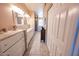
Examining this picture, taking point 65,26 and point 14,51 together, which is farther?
point 14,51

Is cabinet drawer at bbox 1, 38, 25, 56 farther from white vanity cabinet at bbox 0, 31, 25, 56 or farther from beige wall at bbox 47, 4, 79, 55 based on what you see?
beige wall at bbox 47, 4, 79, 55

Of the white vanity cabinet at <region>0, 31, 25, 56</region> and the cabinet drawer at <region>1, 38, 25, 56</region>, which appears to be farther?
the cabinet drawer at <region>1, 38, 25, 56</region>

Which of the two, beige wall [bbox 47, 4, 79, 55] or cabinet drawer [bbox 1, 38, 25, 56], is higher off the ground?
beige wall [bbox 47, 4, 79, 55]

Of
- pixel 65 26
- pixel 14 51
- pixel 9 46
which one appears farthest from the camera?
pixel 14 51

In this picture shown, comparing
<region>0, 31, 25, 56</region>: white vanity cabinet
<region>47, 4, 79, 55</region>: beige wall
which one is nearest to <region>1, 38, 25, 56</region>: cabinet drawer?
<region>0, 31, 25, 56</region>: white vanity cabinet

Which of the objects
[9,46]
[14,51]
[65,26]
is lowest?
[14,51]

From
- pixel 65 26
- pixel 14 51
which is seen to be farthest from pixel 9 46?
pixel 65 26

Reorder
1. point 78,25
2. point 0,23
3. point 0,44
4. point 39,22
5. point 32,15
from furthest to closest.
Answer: point 39,22
point 32,15
point 0,23
point 0,44
point 78,25

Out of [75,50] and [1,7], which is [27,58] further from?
[1,7]

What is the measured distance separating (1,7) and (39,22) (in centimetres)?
644

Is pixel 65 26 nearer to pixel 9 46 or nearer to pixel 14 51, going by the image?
pixel 9 46

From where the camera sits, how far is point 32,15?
19.1 feet

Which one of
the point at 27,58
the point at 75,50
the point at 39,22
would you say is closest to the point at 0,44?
the point at 27,58

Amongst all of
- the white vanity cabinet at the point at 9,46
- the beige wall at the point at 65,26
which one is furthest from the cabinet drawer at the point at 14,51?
the beige wall at the point at 65,26
